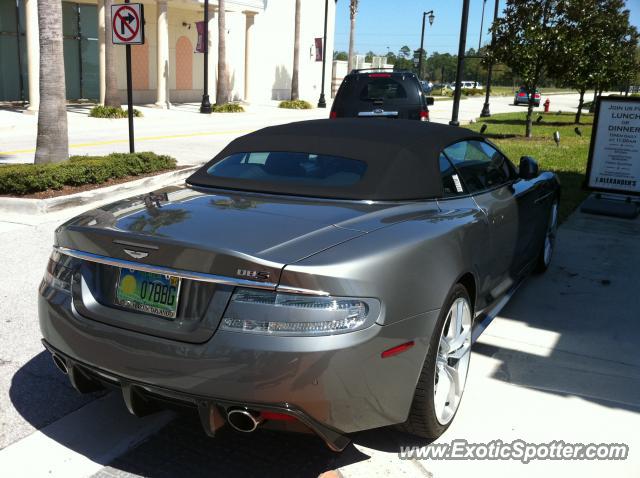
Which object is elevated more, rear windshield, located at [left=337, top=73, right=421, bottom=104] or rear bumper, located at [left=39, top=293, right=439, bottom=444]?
rear windshield, located at [left=337, top=73, right=421, bottom=104]

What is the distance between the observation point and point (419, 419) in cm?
318

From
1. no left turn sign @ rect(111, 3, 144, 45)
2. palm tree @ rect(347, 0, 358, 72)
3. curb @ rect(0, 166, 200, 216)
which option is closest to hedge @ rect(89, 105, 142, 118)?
no left turn sign @ rect(111, 3, 144, 45)

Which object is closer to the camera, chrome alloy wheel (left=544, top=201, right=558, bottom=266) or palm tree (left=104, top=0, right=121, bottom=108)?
chrome alloy wheel (left=544, top=201, right=558, bottom=266)

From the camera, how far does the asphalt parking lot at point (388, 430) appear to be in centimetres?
317

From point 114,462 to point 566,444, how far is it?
2.24 metres

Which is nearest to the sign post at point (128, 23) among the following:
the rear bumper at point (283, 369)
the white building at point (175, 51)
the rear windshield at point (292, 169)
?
the rear windshield at point (292, 169)

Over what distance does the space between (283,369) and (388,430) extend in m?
1.16

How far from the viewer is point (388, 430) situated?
350cm

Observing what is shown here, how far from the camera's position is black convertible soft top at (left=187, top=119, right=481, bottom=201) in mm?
3770

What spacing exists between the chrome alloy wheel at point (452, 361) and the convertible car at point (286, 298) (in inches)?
0.5

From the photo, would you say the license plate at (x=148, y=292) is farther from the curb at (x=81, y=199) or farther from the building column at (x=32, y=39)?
the building column at (x=32, y=39)

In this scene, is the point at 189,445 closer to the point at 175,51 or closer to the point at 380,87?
the point at 380,87

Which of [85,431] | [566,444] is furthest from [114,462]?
[566,444]

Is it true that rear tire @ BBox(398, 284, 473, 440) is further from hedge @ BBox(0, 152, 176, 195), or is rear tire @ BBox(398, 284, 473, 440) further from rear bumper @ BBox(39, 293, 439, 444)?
hedge @ BBox(0, 152, 176, 195)
